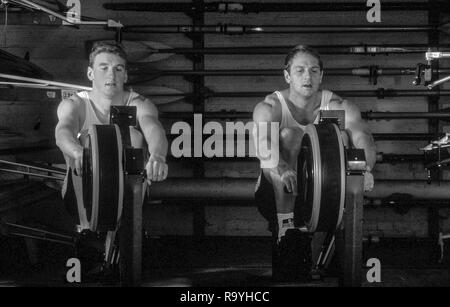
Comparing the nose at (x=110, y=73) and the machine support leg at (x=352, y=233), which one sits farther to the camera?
the nose at (x=110, y=73)

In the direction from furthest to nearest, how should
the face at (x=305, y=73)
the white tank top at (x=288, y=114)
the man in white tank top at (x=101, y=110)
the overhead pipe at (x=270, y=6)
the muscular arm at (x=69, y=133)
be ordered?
the overhead pipe at (x=270, y=6), the white tank top at (x=288, y=114), the face at (x=305, y=73), the man in white tank top at (x=101, y=110), the muscular arm at (x=69, y=133)

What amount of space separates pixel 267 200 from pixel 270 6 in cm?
165

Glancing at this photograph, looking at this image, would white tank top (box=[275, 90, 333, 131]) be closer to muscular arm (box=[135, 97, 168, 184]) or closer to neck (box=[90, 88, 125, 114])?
muscular arm (box=[135, 97, 168, 184])

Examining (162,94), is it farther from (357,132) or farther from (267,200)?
(357,132)

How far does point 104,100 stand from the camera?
312cm

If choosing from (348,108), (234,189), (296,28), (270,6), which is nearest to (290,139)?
(348,108)

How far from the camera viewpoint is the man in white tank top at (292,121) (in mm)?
2986

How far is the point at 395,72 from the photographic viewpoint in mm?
4031

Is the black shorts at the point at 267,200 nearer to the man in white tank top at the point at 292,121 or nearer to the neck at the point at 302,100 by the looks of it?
the man in white tank top at the point at 292,121

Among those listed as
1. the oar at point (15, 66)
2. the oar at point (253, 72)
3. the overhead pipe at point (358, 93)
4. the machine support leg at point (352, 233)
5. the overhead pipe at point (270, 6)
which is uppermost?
the overhead pipe at point (270, 6)

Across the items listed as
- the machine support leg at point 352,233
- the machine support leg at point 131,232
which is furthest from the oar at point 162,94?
the machine support leg at point 352,233

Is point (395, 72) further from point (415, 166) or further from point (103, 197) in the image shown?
point (103, 197)

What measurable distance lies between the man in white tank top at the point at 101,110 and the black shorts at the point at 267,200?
60 cm
